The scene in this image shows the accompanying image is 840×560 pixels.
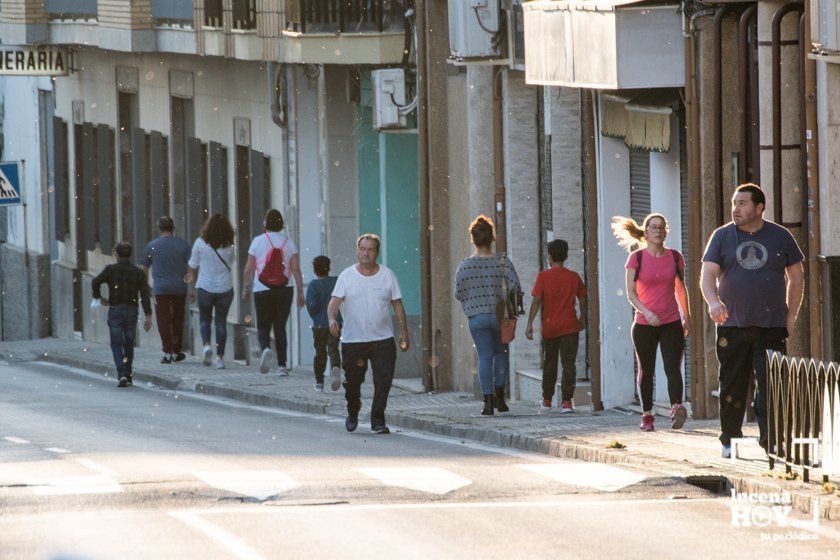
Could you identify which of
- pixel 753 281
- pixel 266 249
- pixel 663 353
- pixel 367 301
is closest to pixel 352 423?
pixel 367 301

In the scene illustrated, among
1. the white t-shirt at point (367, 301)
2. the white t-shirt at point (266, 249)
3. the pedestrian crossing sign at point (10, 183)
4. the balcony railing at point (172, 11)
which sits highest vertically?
the balcony railing at point (172, 11)

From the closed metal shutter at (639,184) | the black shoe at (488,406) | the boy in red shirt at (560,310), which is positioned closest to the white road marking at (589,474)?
the black shoe at (488,406)

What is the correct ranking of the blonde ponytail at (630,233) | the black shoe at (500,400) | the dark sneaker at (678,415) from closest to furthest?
the dark sneaker at (678,415)
the blonde ponytail at (630,233)
the black shoe at (500,400)

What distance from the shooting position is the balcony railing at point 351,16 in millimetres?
27172

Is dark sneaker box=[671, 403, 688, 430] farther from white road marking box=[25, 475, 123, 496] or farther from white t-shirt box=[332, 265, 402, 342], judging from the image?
white road marking box=[25, 475, 123, 496]

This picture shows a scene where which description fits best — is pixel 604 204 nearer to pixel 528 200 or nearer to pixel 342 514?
pixel 528 200

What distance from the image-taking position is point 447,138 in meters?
25.9

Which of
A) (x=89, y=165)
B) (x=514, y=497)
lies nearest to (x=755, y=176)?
(x=514, y=497)

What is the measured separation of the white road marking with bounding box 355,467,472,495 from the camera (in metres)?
13.9

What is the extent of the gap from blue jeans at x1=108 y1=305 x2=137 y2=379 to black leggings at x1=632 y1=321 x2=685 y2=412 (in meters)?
9.80

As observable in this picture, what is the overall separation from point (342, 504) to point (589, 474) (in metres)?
2.11

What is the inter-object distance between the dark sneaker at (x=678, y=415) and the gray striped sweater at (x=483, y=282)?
2.86 m

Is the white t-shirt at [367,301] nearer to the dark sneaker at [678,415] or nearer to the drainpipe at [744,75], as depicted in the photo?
the dark sneaker at [678,415]

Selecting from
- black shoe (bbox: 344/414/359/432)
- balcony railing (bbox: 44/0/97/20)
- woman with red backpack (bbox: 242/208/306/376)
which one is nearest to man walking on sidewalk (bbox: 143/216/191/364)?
woman with red backpack (bbox: 242/208/306/376)
